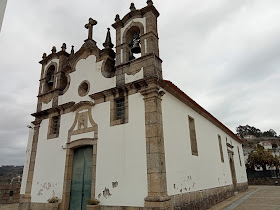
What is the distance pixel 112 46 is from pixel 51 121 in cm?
420

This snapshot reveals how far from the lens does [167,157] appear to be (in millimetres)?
6281

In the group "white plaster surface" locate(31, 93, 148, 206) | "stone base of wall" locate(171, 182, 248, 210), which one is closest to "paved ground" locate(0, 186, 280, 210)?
"stone base of wall" locate(171, 182, 248, 210)

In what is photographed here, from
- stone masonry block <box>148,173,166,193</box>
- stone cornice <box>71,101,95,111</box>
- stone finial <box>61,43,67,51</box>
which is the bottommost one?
stone masonry block <box>148,173,166,193</box>

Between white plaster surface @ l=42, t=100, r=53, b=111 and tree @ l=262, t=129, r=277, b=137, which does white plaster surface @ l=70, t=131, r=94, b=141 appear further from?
tree @ l=262, t=129, r=277, b=137

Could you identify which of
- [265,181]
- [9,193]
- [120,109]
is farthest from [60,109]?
[265,181]

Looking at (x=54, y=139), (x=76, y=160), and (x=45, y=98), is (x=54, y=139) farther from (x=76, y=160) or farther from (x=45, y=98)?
(x=45, y=98)

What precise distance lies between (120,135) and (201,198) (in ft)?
13.4

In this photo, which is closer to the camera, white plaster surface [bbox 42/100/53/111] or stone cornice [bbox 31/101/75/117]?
stone cornice [bbox 31/101/75/117]

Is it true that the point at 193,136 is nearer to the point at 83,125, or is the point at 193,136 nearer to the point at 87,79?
the point at 83,125

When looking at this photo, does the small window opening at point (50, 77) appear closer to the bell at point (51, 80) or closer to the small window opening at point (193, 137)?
the bell at point (51, 80)

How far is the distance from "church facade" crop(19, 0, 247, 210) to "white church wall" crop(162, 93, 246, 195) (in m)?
0.04

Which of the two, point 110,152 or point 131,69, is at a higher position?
point 131,69

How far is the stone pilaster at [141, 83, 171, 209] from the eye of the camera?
550 cm

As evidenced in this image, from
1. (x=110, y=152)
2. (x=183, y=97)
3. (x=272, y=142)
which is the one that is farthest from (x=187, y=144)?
(x=272, y=142)
